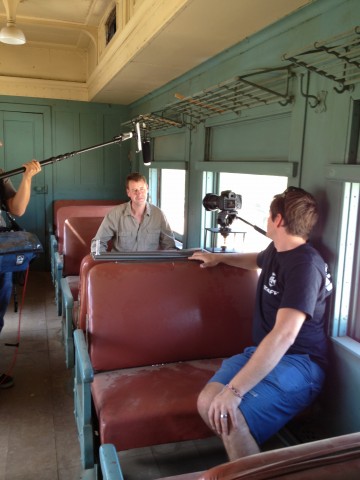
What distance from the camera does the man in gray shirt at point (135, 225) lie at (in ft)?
10.7

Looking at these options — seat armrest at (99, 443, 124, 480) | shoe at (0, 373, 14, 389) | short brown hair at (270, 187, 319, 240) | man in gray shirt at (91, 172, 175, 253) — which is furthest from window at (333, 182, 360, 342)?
shoe at (0, 373, 14, 389)

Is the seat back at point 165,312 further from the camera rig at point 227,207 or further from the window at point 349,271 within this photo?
the window at point 349,271

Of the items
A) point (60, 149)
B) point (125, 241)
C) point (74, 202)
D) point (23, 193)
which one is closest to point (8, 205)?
point (23, 193)

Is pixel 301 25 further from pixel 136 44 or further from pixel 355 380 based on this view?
pixel 355 380

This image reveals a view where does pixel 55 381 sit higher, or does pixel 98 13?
pixel 98 13

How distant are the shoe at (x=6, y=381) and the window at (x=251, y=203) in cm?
170

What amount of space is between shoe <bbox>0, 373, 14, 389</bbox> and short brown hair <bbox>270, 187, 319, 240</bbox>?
7.16ft

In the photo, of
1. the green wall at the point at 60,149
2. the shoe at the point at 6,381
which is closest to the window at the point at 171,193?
the green wall at the point at 60,149

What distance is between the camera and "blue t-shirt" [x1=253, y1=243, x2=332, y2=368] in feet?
5.27

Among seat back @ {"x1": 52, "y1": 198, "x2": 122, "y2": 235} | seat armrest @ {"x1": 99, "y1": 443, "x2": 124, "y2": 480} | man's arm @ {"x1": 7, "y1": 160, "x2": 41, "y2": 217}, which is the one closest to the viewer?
seat armrest @ {"x1": 99, "y1": 443, "x2": 124, "y2": 480}

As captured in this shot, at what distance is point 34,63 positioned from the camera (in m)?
5.42

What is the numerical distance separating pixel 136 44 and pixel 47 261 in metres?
3.84

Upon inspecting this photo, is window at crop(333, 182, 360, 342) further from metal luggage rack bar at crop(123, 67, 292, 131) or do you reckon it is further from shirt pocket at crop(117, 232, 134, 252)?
shirt pocket at crop(117, 232, 134, 252)

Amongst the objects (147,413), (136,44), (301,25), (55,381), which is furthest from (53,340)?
(301,25)
